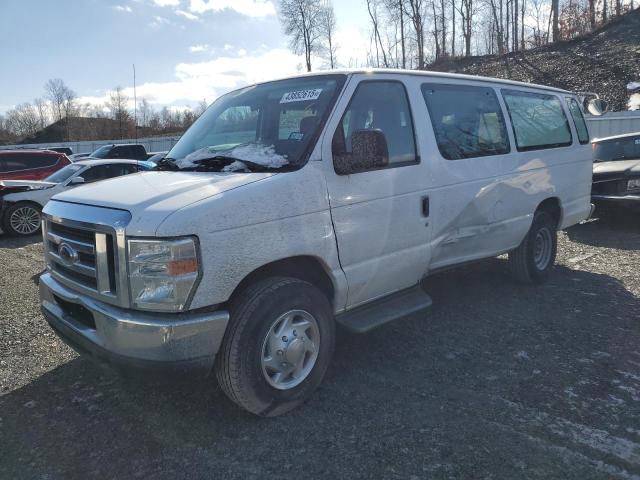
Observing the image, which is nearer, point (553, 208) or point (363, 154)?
point (363, 154)

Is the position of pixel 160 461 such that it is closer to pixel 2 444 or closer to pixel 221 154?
pixel 2 444

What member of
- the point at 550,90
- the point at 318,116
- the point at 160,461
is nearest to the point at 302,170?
the point at 318,116

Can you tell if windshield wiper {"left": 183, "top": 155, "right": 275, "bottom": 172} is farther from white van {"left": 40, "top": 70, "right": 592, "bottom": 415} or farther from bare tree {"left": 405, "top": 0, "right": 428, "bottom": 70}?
bare tree {"left": 405, "top": 0, "right": 428, "bottom": 70}

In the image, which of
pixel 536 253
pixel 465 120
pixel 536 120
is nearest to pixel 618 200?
pixel 536 253

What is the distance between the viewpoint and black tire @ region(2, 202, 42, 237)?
9922mm

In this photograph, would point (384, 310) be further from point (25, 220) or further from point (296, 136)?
point (25, 220)

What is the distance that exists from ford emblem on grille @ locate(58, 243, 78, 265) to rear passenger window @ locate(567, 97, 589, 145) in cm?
561

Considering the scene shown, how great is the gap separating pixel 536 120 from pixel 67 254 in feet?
15.6

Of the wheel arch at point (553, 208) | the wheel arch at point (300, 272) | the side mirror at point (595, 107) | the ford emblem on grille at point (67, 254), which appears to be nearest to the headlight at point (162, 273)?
the wheel arch at point (300, 272)

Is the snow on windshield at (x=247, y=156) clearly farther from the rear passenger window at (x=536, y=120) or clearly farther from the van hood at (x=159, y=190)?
the rear passenger window at (x=536, y=120)

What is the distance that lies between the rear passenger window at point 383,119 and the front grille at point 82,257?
153 centimetres

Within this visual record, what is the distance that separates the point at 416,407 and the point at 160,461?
1.57 m

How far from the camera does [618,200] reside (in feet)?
26.4

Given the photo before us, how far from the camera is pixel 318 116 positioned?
132 inches
